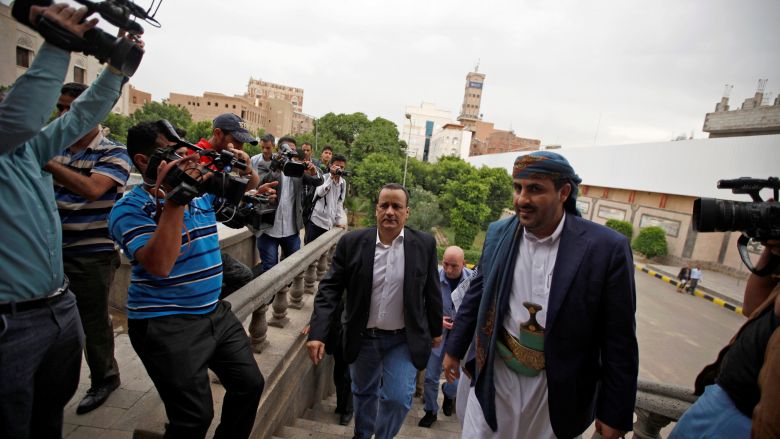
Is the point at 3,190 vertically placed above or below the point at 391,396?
above

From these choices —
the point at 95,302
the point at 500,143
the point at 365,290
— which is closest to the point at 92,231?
the point at 95,302

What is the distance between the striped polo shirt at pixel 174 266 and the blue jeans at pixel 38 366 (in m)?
0.25

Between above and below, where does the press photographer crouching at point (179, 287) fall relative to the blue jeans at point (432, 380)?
above

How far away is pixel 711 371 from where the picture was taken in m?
1.92

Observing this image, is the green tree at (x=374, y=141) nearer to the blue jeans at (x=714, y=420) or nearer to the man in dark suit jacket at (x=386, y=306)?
the man in dark suit jacket at (x=386, y=306)

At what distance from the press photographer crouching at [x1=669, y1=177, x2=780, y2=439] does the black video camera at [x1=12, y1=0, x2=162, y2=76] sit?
2.60m

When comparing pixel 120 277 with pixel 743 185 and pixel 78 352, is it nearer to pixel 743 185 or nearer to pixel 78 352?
pixel 78 352

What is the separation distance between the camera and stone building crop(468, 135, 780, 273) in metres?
18.0

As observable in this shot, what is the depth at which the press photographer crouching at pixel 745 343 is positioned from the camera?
151 cm

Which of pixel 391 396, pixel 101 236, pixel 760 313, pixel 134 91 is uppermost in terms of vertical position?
pixel 134 91

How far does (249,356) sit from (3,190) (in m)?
1.31

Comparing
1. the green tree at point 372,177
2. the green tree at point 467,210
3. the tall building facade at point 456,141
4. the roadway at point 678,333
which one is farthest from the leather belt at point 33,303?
the tall building facade at point 456,141

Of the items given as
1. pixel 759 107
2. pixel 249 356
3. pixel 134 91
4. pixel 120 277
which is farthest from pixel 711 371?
pixel 134 91

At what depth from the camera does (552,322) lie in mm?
1883
